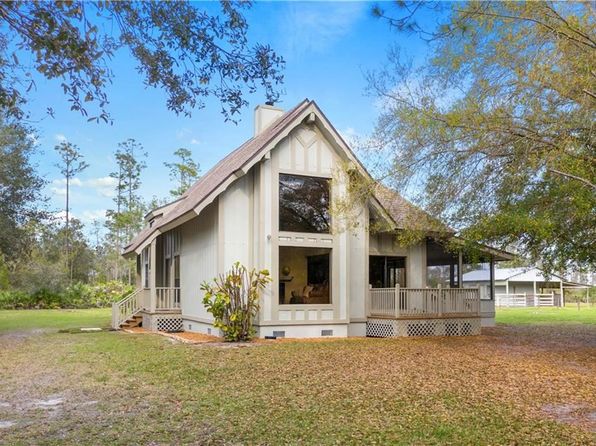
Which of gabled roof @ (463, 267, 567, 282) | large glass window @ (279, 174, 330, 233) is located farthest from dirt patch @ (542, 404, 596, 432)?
gabled roof @ (463, 267, 567, 282)

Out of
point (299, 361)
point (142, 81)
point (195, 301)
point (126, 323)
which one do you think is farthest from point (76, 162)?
point (142, 81)

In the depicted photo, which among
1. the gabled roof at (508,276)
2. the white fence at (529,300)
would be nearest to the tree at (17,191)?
the gabled roof at (508,276)

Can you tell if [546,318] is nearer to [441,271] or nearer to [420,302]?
[441,271]

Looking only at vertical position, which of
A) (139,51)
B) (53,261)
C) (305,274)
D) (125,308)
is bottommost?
(125,308)

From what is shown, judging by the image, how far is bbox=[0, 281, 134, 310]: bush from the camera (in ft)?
116

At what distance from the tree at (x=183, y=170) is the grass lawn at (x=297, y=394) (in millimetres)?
27391

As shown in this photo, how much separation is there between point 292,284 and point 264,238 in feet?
5.23

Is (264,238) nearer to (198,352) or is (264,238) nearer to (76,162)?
(198,352)

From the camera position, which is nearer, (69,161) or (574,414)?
(574,414)

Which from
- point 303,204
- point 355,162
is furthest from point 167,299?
point 355,162

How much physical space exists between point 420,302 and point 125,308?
10.4 m

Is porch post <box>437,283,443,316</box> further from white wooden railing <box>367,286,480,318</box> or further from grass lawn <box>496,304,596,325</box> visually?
grass lawn <box>496,304,596,325</box>

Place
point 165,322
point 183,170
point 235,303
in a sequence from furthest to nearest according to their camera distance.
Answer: point 183,170
point 165,322
point 235,303

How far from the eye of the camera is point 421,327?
17.0m
